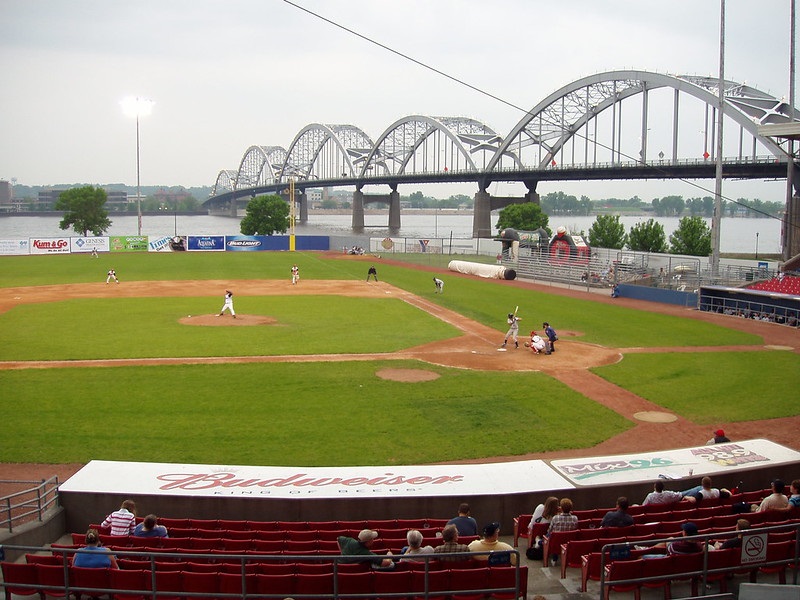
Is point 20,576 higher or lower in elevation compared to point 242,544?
higher

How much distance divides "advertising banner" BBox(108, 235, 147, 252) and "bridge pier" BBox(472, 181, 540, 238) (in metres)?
55.5

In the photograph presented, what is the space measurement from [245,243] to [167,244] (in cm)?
989

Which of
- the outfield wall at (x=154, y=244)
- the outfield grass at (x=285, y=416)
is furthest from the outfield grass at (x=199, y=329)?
the outfield wall at (x=154, y=244)

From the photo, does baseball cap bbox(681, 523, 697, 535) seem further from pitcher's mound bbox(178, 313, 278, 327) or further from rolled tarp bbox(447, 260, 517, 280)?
rolled tarp bbox(447, 260, 517, 280)

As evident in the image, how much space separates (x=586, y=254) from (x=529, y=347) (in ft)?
122

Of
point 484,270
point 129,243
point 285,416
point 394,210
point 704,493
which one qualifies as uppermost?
point 394,210

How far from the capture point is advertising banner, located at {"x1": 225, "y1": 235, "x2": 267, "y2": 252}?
311 ft

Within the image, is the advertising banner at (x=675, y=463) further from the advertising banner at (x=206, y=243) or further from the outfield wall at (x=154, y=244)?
the advertising banner at (x=206, y=243)

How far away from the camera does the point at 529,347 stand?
1176 inches

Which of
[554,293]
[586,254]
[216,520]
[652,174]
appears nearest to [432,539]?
[216,520]

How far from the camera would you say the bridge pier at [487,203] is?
412 ft

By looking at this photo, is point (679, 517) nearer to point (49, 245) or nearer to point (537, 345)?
point (537, 345)

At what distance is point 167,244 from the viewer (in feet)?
303

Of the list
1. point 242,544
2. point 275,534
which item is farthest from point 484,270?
point 242,544
